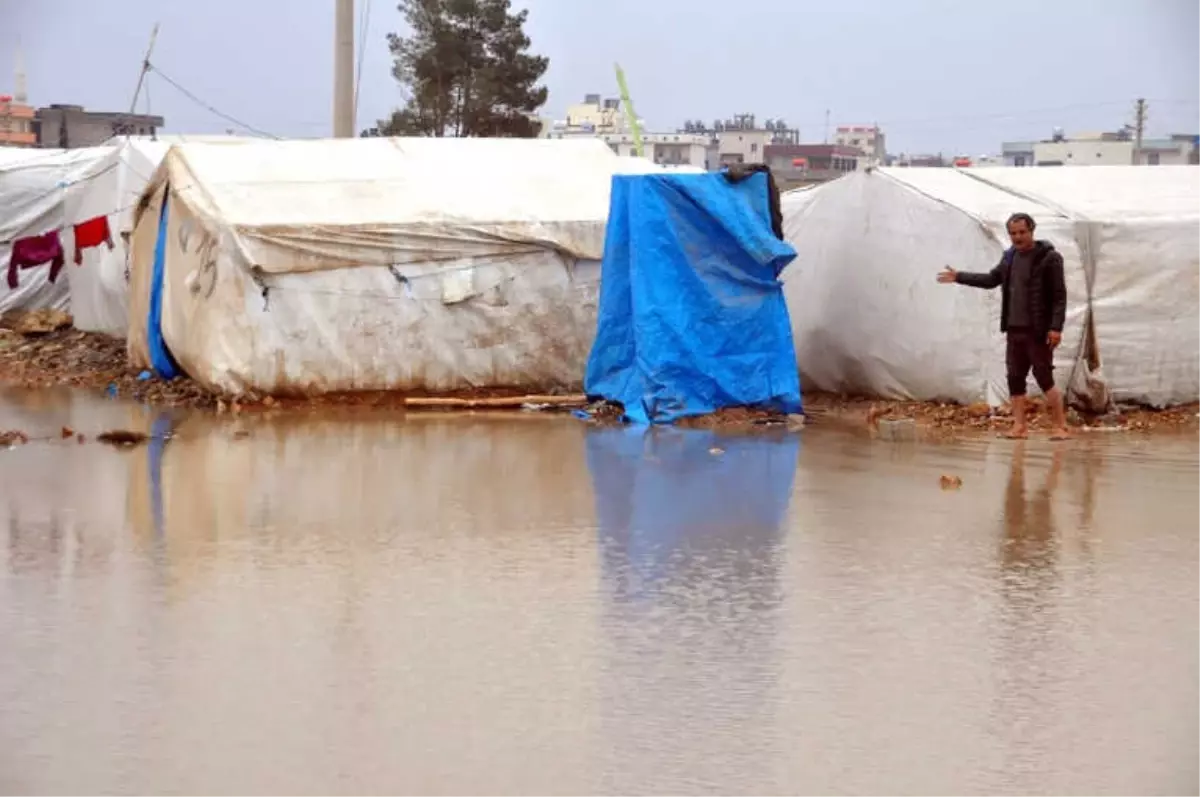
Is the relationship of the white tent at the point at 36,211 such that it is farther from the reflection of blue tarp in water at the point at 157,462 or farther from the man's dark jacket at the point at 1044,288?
the man's dark jacket at the point at 1044,288

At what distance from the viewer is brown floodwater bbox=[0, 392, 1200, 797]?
16.9 ft

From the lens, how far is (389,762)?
510 centimetres

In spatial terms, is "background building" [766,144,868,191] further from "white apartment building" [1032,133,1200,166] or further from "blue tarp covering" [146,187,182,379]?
"blue tarp covering" [146,187,182,379]

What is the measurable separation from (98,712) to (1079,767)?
3.09 m

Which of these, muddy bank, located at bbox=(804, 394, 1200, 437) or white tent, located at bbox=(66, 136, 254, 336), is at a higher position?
white tent, located at bbox=(66, 136, 254, 336)

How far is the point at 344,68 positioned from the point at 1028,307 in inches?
432

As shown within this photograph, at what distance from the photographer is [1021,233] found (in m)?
12.2

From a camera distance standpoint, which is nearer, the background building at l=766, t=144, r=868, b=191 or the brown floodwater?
the brown floodwater

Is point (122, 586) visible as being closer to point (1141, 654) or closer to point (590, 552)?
point (590, 552)

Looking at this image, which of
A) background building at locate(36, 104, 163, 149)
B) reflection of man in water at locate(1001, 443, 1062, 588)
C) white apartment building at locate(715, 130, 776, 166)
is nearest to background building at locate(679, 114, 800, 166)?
white apartment building at locate(715, 130, 776, 166)

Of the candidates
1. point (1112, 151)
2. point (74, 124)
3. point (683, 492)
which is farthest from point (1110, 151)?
point (683, 492)

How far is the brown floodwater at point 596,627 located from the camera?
16.9ft

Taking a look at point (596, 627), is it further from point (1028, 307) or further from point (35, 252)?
point (35, 252)

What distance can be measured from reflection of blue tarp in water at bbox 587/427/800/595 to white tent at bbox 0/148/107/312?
10402mm
